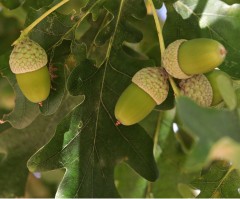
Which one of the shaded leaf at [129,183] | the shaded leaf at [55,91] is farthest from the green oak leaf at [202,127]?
the shaded leaf at [129,183]

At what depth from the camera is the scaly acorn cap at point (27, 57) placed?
6.48 ft

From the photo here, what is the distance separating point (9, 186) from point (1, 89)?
0.41 m

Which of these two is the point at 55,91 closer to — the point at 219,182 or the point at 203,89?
the point at 203,89

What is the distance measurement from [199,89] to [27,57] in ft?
1.84

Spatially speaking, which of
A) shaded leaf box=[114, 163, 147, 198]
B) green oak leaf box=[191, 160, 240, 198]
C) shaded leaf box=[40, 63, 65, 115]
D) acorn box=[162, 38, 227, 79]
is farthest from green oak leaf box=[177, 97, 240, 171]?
shaded leaf box=[114, 163, 147, 198]

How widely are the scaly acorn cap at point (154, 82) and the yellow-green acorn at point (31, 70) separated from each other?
12.0 inches

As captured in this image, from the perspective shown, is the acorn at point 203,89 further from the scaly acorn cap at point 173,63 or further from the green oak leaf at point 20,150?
the green oak leaf at point 20,150

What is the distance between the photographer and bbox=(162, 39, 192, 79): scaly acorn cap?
6.09ft

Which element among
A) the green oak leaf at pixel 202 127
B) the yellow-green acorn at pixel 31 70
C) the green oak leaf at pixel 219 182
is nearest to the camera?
the green oak leaf at pixel 202 127

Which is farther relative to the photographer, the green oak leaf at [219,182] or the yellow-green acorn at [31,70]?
the green oak leaf at [219,182]

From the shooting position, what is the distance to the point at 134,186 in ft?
8.74

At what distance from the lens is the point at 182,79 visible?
6.25 ft

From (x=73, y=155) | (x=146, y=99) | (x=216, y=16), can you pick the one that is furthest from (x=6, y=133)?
(x=216, y=16)

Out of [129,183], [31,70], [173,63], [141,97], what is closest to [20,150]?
[129,183]
